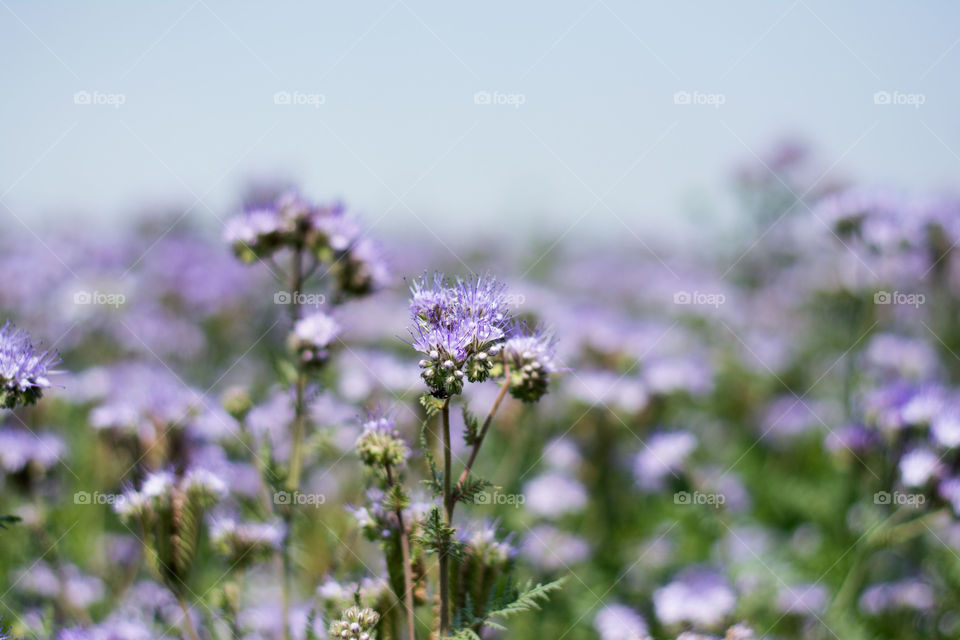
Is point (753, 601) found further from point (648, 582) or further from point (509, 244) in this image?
point (509, 244)

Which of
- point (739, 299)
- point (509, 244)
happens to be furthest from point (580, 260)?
point (739, 299)

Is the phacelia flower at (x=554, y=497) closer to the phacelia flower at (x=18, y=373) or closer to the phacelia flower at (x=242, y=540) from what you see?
the phacelia flower at (x=242, y=540)

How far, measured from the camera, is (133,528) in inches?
121

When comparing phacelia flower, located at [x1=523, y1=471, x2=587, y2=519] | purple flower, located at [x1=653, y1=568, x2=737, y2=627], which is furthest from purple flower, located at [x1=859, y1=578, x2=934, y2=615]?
phacelia flower, located at [x1=523, y1=471, x2=587, y2=519]

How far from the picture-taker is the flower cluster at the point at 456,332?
2.01 m

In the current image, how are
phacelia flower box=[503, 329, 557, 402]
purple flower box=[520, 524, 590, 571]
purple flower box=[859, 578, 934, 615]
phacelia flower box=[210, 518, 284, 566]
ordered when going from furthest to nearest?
purple flower box=[520, 524, 590, 571], purple flower box=[859, 578, 934, 615], phacelia flower box=[210, 518, 284, 566], phacelia flower box=[503, 329, 557, 402]

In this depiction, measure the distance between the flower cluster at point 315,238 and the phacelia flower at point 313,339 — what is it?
0.32 meters

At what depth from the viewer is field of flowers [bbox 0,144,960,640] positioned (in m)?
2.34

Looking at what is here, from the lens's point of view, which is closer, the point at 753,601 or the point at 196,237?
the point at 753,601

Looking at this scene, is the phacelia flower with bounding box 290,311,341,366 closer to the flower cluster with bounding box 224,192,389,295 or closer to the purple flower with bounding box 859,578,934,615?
the flower cluster with bounding box 224,192,389,295

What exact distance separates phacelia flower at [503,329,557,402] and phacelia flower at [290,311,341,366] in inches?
41.4

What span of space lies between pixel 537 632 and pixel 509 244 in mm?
8961

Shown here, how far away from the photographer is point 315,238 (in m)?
3.31

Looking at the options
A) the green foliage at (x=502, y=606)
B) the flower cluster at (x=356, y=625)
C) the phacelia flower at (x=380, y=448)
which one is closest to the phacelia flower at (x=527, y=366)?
the phacelia flower at (x=380, y=448)
